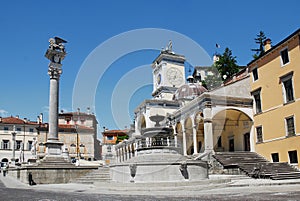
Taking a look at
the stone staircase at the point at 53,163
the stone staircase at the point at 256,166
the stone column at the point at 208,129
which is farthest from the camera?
the stone column at the point at 208,129

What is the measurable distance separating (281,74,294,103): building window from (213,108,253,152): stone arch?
498cm

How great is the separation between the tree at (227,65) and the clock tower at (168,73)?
278 inches

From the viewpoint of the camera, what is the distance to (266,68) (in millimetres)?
27156

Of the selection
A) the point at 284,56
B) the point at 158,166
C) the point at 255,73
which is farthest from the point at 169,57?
the point at 158,166

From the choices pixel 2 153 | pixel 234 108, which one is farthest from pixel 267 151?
pixel 2 153

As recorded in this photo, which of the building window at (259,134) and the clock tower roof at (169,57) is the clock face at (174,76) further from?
the building window at (259,134)

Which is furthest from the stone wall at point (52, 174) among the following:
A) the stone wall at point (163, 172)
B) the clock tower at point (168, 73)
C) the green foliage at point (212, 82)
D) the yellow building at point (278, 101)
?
the green foliage at point (212, 82)

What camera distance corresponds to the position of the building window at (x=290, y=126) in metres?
23.5

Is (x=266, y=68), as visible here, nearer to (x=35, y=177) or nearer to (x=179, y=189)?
Result: (x=179, y=189)

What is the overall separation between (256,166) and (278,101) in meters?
6.48

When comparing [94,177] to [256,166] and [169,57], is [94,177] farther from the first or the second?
[169,57]

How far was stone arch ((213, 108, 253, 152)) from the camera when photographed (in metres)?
29.8

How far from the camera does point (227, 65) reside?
53.9m

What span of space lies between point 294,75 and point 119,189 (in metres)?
17.5
